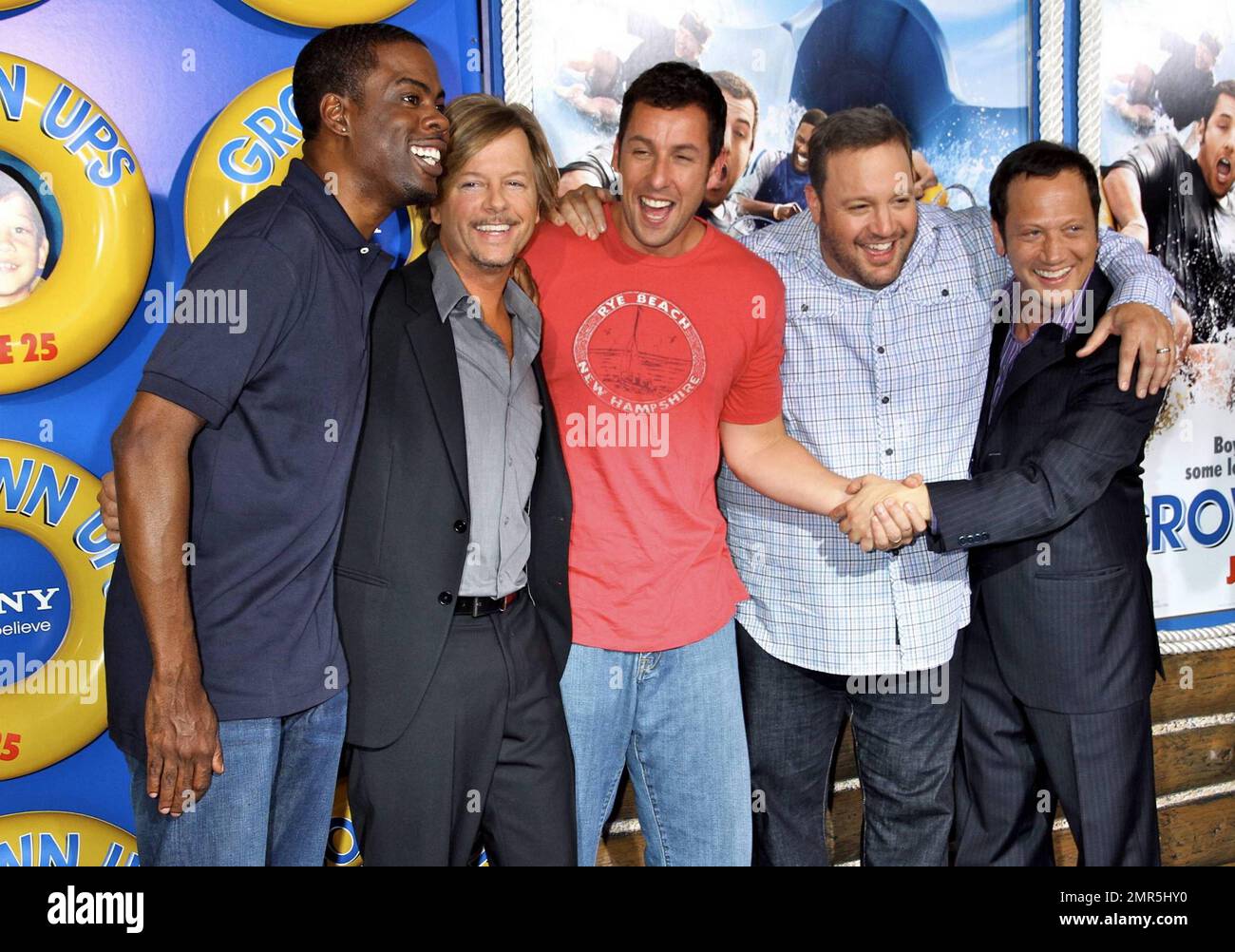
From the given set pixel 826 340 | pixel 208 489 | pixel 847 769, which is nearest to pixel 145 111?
pixel 208 489

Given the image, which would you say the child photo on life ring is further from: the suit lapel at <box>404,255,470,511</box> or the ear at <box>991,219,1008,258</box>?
the ear at <box>991,219,1008,258</box>

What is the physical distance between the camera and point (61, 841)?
2.15 metres

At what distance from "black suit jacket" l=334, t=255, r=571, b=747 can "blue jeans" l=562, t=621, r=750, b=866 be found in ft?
1.08

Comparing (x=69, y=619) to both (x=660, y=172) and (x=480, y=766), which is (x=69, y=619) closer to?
(x=480, y=766)

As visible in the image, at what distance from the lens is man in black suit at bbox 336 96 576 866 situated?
1736mm

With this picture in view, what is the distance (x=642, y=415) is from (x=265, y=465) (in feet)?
2.21

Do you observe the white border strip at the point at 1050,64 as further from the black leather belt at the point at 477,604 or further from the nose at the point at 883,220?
the black leather belt at the point at 477,604

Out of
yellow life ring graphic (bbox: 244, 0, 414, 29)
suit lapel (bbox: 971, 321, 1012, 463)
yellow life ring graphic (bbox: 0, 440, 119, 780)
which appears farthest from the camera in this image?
suit lapel (bbox: 971, 321, 1012, 463)

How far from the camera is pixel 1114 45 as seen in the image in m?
2.90

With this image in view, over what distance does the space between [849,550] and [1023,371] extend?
479 mm

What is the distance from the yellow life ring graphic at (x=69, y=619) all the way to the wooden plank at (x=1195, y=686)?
2.59m

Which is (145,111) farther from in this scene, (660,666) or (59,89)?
(660,666)

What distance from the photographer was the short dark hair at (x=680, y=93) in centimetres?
200

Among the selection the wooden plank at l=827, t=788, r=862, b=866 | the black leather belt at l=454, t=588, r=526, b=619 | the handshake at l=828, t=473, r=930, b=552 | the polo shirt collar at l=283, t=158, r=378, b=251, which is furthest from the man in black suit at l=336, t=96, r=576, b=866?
the wooden plank at l=827, t=788, r=862, b=866
